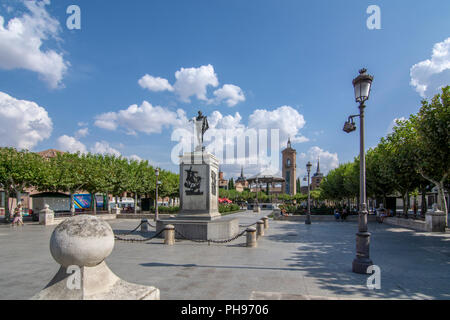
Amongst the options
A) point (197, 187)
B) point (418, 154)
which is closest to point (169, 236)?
point (197, 187)

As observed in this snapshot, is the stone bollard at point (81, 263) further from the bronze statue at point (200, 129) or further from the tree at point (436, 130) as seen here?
the tree at point (436, 130)

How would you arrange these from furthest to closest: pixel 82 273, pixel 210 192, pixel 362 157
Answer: pixel 210 192
pixel 362 157
pixel 82 273

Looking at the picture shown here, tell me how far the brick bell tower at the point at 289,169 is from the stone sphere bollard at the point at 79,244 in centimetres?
10856

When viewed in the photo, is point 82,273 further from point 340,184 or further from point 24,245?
point 340,184

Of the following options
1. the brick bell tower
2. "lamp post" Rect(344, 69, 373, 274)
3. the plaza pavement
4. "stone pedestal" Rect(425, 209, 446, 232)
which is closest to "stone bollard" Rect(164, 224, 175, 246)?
the plaza pavement

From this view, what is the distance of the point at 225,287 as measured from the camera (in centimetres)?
666

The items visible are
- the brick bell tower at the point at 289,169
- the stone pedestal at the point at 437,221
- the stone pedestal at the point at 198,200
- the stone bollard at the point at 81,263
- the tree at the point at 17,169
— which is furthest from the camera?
the brick bell tower at the point at 289,169

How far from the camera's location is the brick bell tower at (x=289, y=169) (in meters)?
109

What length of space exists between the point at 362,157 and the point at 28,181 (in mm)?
28921

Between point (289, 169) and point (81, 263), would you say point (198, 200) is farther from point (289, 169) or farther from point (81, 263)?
point (289, 169)

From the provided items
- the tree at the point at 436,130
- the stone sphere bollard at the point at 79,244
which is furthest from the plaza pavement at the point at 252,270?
the tree at the point at 436,130

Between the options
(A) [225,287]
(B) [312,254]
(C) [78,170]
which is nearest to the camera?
(A) [225,287]

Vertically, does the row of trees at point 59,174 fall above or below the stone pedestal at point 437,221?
above
